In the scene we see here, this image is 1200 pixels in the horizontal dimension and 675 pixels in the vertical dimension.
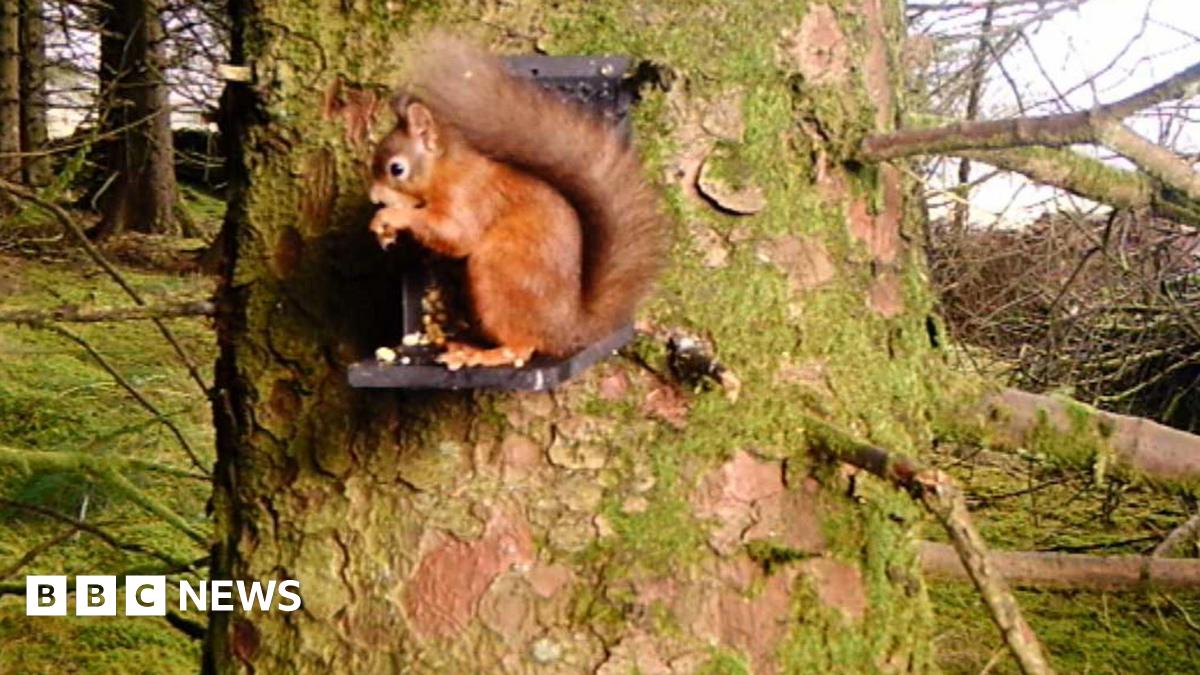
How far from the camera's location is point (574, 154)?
2.95 ft

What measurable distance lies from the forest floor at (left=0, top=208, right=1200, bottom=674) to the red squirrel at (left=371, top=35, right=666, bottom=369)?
3.65ft

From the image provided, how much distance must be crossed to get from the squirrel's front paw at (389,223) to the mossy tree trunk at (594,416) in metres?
0.12

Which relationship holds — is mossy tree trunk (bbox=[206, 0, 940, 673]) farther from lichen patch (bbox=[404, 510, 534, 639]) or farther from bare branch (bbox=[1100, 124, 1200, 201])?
bare branch (bbox=[1100, 124, 1200, 201])

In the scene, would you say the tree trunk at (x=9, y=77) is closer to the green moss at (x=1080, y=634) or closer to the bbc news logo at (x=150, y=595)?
the bbc news logo at (x=150, y=595)

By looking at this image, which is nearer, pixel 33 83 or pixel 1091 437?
pixel 1091 437

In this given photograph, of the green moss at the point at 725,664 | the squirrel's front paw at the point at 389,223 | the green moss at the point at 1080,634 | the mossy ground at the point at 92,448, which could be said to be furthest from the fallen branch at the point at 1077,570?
the green moss at the point at 1080,634

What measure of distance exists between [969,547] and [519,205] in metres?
0.36

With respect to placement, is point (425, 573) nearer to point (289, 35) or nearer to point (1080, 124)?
point (289, 35)

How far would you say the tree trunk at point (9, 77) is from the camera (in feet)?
15.1

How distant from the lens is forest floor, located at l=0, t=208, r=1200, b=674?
7.72 feet

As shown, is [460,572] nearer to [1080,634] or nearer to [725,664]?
[725,664]

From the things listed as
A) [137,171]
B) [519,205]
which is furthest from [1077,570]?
[137,171]

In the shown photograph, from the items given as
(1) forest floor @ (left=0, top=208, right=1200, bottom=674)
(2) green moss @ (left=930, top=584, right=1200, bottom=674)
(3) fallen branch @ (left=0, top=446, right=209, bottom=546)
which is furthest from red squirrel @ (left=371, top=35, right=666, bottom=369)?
(2) green moss @ (left=930, top=584, right=1200, bottom=674)

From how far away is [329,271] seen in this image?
102 cm
